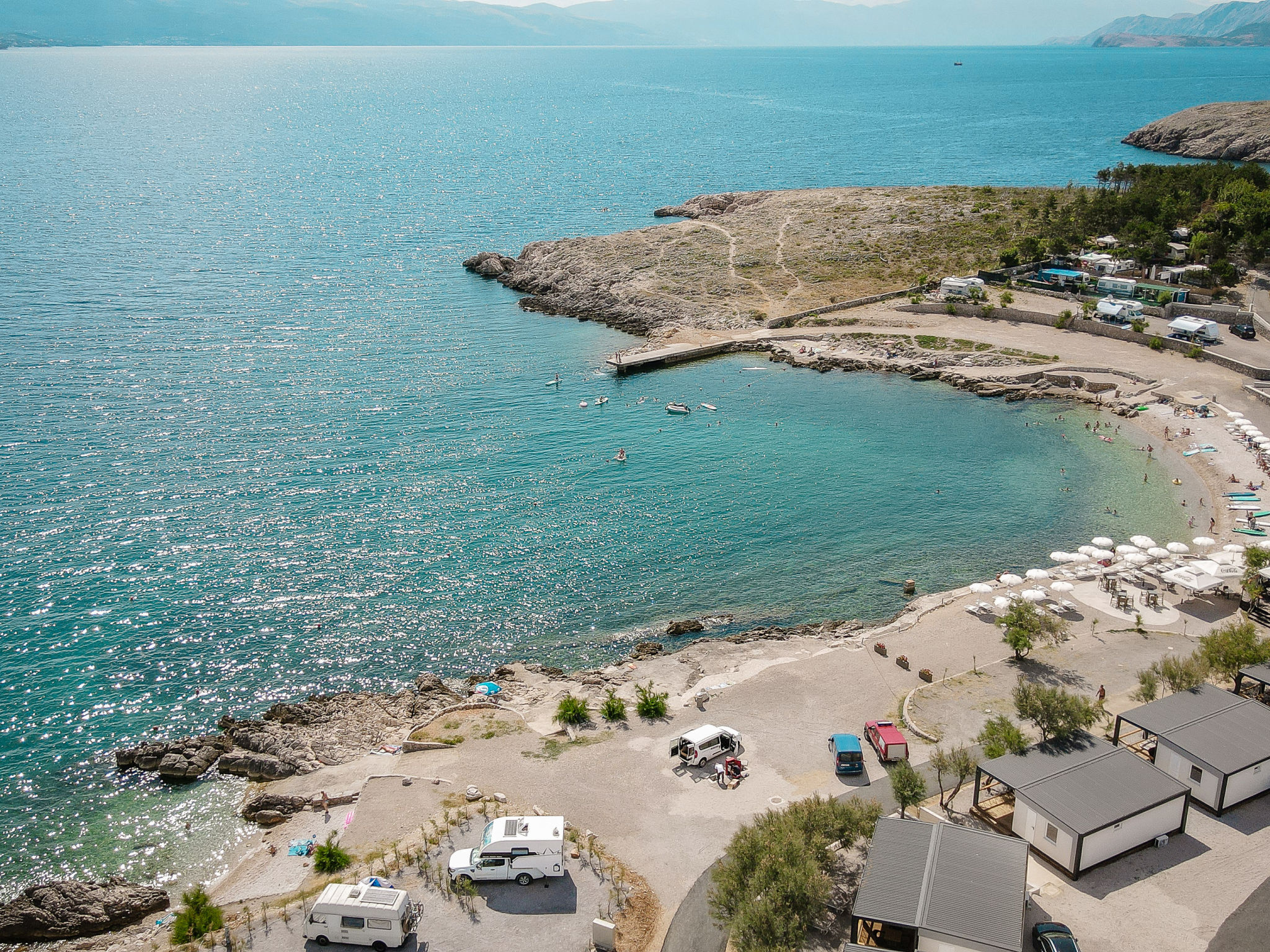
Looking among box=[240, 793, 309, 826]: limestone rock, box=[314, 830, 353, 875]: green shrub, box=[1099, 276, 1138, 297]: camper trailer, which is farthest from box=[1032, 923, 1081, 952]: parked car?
box=[1099, 276, 1138, 297]: camper trailer

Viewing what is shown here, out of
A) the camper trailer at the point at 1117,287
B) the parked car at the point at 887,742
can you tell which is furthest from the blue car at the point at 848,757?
the camper trailer at the point at 1117,287

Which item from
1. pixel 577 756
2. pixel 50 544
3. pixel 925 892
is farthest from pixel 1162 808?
pixel 50 544

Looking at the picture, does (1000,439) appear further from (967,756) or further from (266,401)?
(266,401)

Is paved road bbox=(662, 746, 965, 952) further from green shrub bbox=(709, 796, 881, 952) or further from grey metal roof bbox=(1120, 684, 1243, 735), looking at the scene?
grey metal roof bbox=(1120, 684, 1243, 735)

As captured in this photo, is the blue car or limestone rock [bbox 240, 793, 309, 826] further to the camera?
limestone rock [bbox 240, 793, 309, 826]

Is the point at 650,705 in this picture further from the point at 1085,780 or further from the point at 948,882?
the point at 1085,780

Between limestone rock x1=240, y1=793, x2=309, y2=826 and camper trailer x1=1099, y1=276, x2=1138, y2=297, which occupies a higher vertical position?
camper trailer x1=1099, y1=276, x2=1138, y2=297
